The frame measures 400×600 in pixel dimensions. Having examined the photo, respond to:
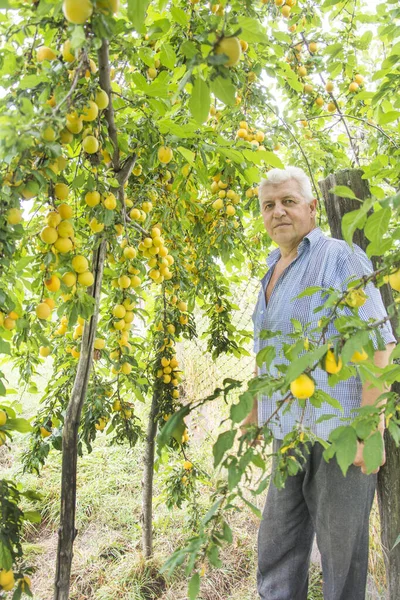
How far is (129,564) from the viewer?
8.43 feet

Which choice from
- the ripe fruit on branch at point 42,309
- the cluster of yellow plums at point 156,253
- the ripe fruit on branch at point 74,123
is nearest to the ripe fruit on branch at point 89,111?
the ripe fruit on branch at point 74,123

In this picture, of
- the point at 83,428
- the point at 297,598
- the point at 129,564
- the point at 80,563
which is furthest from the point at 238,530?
the point at 83,428

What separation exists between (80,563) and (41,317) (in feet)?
6.88

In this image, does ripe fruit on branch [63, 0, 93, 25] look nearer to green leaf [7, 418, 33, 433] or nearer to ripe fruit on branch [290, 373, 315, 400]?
ripe fruit on branch [290, 373, 315, 400]

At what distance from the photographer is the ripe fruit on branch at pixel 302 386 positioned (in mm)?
799

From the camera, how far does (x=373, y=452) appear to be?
0.74m

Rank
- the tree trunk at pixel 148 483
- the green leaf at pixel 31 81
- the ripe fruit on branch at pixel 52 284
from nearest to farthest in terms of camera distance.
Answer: the green leaf at pixel 31 81
the ripe fruit on branch at pixel 52 284
the tree trunk at pixel 148 483

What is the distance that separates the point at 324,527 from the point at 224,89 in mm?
1386

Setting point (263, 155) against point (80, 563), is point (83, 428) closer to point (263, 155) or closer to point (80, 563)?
point (263, 155)

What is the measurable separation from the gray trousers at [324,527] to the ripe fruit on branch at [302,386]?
81cm

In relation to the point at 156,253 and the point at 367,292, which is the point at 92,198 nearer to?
the point at 156,253

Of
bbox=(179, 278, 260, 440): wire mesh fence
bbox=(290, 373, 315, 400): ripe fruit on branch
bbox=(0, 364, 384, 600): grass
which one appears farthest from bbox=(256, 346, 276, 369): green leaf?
bbox=(179, 278, 260, 440): wire mesh fence

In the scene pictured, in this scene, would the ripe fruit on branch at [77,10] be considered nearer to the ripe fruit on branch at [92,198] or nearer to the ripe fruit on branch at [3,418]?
the ripe fruit on branch at [92,198]

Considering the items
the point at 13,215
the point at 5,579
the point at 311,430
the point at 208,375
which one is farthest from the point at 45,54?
the point at 208,375
